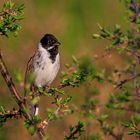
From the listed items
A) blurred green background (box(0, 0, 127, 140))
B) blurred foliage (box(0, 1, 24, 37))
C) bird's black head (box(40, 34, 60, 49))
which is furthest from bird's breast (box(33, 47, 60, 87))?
blurred foliage (box(0, 1, 24, 37))

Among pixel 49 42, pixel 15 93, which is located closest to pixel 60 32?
pixel 49 42

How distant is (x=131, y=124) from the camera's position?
5184 mm

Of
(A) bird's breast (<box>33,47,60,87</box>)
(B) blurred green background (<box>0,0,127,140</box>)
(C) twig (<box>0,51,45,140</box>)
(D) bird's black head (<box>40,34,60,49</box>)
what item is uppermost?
(C) twig (<box>0,51,45,140</box>)

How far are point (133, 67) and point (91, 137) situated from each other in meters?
1.80

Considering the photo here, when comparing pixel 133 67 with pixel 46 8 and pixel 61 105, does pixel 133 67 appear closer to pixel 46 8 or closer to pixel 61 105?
pixel 61 105

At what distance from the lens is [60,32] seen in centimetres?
1227

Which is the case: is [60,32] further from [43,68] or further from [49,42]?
[43,68]

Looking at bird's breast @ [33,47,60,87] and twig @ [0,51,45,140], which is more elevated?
twig @ [0,51,45,140]

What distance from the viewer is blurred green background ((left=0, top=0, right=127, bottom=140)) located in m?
8.65

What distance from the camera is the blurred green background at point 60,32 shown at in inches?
340

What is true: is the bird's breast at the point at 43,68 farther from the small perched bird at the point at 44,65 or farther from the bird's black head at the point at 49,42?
the bird's black head at the point at 49,42

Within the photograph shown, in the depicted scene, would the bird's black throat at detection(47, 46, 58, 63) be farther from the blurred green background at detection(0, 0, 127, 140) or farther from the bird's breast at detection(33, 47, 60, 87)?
the blurred green background at detection(0, 0, 127, 140)

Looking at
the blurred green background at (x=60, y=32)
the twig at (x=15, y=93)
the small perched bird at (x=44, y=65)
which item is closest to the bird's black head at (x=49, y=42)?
the small perched bird at (x=44, y=65)

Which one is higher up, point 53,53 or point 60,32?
point 53,53
